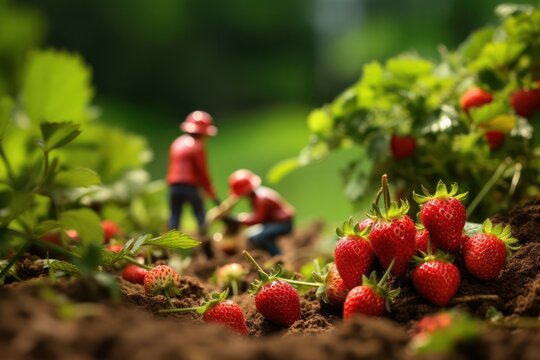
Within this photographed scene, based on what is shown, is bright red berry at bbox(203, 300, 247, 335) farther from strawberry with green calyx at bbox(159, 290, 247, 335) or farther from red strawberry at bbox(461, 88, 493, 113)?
red strawberry at bbox(461, 88, 493, 113)

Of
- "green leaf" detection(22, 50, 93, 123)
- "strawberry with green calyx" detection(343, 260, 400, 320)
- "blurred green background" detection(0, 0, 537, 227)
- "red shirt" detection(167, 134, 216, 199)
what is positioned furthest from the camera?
"blurred green background" detection(0, 0, 537, 227)

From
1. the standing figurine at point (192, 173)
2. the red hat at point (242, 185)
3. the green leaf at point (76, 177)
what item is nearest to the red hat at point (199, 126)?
the standing figurine at point (192, 173)

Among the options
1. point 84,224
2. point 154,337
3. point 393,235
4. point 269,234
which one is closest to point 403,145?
point 269,234

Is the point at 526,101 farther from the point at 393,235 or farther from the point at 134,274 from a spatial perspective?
the point at 134,274

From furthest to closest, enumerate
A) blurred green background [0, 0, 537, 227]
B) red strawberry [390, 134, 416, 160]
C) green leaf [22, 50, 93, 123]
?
blurred green background [0, 0, 537, 227] < green leaf [22, 50, 93, 123] < red strawberry [390, 134, 416, 160]

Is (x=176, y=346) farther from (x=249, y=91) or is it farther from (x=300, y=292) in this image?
(x=249, y=91)

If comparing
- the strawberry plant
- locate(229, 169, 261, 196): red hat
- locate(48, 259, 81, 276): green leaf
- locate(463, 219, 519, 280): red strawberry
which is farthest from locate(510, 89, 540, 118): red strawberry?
locate(48, 259, 81, 276): green leaf
